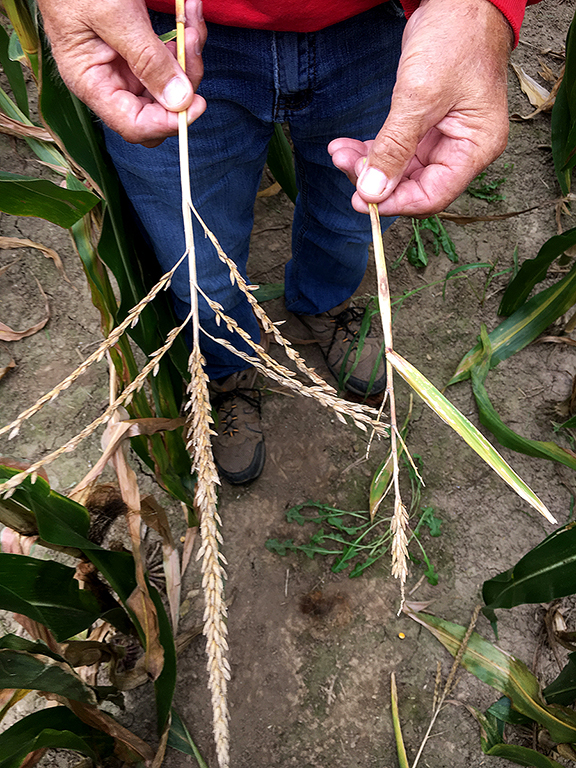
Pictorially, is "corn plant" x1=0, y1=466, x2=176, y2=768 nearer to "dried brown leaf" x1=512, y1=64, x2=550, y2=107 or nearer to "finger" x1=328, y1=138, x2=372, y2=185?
"finger" x1=328, y1=138, x2=372, y2=185

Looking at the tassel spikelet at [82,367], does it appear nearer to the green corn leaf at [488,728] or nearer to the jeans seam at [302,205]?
the jeans seam at [302,205]

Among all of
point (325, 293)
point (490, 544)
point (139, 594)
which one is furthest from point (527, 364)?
point (139, 594)

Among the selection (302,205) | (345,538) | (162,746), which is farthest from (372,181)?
(162,746)

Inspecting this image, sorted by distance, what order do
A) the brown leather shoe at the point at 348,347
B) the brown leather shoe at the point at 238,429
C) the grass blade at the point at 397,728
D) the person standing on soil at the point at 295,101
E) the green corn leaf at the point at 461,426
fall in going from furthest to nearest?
the brown leather shoe at the point at 348,347 → the brown leather shoe at the point at 238,429 → the grass blade at the point at 397,728 → the person standing on soil at the point at 295,101 → the green corn leaf at the point at 461,426

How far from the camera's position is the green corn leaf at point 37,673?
637 mm

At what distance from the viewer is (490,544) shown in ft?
4.22

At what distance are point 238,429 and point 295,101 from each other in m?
0.78

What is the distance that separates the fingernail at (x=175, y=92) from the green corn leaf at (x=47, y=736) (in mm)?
795

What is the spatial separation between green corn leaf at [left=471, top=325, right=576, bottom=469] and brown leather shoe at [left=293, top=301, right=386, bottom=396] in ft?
0.87

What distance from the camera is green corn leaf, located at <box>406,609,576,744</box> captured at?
3.03 feet

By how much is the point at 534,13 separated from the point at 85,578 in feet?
8.82

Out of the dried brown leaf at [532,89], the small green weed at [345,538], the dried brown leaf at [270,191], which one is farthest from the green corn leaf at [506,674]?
the dried brown leaf at [532,89]

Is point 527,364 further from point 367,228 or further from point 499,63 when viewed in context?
point 499,63

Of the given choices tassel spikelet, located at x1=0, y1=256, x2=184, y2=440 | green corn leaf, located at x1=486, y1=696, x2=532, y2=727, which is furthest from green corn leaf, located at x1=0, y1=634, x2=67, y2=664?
green corn leaf, located at x1=486, y1=696, x2=532, y2=727
